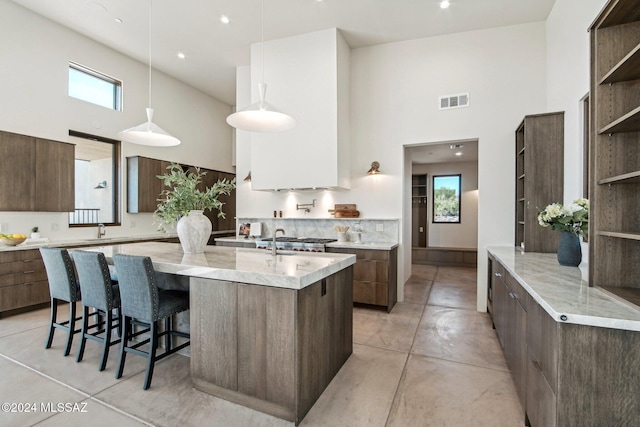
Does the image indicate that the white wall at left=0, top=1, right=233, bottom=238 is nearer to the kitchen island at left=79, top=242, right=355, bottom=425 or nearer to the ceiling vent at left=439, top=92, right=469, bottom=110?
the kitchen island at left=79, top=242, right=355, bottom=425

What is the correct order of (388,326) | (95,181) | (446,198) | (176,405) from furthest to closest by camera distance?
(446,198), (95,181), (388,326), (176,405)

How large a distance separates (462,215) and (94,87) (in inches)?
348

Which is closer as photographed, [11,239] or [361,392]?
[361,392]

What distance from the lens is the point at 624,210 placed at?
1.75 meters

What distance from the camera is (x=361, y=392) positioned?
7.64 feet

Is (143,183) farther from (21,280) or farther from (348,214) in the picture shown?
(348,214)

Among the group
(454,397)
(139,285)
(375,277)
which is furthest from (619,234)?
→ (139,285)

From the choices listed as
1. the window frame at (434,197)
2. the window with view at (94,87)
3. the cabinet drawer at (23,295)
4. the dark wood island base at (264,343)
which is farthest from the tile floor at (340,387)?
the window frame at (434,197)

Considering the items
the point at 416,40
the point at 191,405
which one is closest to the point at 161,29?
the point at 416,40

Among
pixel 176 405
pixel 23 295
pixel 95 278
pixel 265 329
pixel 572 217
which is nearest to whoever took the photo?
pixel 265 329

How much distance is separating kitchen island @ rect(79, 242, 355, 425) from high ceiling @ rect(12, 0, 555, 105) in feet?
11.6

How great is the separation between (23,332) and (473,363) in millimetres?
4775

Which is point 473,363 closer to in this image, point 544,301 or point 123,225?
point 544,301

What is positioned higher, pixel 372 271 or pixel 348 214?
pixel 348 214
